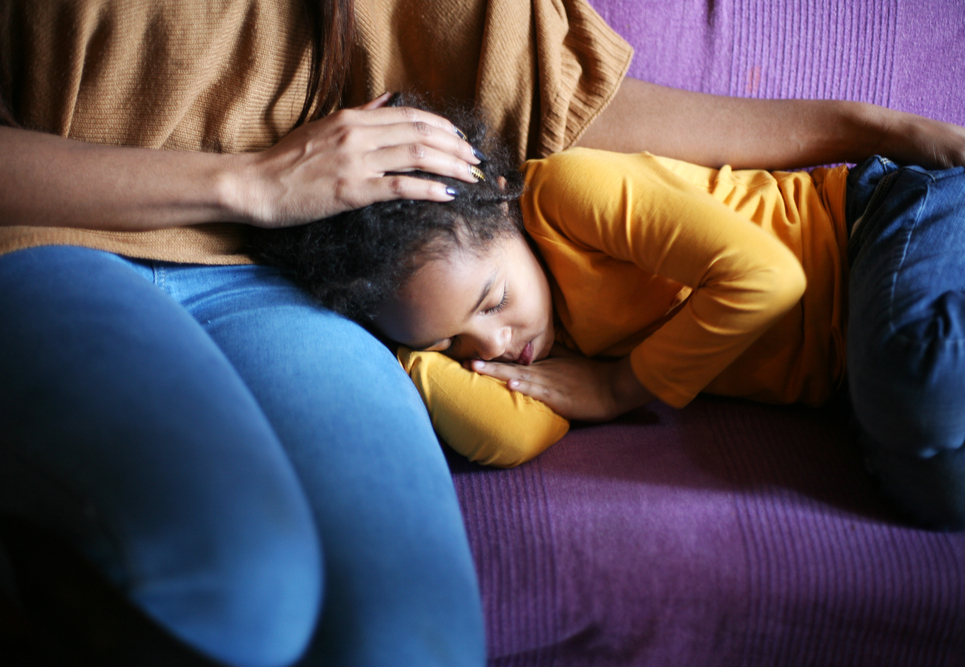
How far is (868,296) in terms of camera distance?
2.56ft

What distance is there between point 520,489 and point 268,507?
39 centimetres

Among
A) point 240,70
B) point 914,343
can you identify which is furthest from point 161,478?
point 914,343

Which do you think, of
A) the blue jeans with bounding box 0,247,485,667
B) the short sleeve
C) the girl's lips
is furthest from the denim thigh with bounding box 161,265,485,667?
the short sleeve

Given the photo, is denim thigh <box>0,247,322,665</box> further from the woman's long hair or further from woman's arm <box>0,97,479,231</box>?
the woman's long hair

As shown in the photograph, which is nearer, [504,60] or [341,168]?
A: [341,168]

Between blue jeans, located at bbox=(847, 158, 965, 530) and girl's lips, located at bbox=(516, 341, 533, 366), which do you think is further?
girl's lips, located at bbox=(516, 341, 533, 366)

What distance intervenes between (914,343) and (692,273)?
25 centimetres

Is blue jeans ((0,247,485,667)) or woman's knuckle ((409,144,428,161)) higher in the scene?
woman's knuckle ((409,144,428,161))

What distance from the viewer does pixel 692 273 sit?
0.82m

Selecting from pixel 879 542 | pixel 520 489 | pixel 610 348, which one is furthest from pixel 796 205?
pixel 520 489

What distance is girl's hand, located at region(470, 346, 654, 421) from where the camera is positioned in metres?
0.92

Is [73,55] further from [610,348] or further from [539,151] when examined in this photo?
[610,348]

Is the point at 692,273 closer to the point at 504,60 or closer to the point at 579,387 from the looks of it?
the point at 579,387

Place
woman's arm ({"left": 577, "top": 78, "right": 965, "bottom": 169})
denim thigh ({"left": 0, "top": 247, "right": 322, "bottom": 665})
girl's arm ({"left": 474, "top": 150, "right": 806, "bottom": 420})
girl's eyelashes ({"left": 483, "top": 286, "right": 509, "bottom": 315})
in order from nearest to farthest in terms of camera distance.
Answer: denim thigh ({"left": 0, "top": 247, "right": 322, "bottom": 665})
girl's arm ({"left": 474, "top": 150, "right": 806, "bottom": 420})
girl's eyelashes ({"left": 483, "top": 286, "right": 509, "bottom": 315})
woman's arm ({"left": 577, "top": 78, "right": 965, "bottom": 169})
